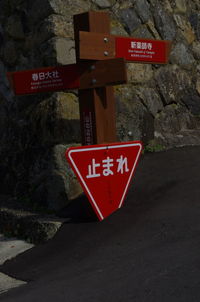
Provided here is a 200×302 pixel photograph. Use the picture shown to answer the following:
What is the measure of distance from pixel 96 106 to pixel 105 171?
26.5 inches

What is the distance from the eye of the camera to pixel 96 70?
4.49 meters

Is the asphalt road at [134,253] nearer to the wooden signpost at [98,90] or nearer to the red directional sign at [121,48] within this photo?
the wooden signpost at [98,90]

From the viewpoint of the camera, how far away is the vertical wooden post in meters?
4.54

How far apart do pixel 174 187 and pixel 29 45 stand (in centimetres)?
274

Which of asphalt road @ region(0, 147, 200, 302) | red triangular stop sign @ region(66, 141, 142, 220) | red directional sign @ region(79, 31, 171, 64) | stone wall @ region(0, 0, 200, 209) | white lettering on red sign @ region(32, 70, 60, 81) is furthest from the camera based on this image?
stone wall @ region(0, 0, 200, 209)

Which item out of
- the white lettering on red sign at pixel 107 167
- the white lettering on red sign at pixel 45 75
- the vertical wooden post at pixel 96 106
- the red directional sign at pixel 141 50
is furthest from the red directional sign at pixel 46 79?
the white lettering on red sign at pixel 107 167

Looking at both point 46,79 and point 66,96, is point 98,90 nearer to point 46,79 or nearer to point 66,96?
point 46,79

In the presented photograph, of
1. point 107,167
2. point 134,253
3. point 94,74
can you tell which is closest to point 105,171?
point 107,167

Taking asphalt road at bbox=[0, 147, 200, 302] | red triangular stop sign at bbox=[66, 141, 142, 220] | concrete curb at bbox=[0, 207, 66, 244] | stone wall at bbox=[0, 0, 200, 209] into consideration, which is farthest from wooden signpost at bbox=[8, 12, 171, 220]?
stone wall at bbox=[0, 0, 200, 209]

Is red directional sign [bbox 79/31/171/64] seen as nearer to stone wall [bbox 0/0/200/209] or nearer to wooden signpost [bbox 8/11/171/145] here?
wooden signpost [bbox 8/11/171/145]

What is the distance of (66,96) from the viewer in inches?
214

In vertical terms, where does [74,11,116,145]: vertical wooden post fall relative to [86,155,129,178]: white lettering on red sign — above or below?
above

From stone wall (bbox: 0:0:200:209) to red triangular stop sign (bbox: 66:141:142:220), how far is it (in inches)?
32.3

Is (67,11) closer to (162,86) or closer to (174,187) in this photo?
(162,86)
